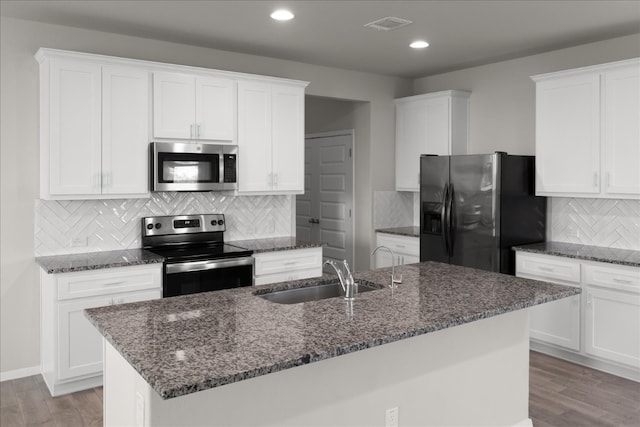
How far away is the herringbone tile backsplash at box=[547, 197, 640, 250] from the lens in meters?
4.43

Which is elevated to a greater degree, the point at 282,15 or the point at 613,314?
the point at 282,15

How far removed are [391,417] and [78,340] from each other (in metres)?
2.36

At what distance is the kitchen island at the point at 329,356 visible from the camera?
1800 millimetres

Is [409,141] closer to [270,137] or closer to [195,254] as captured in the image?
[270,137]

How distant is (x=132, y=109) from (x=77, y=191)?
2.46ft

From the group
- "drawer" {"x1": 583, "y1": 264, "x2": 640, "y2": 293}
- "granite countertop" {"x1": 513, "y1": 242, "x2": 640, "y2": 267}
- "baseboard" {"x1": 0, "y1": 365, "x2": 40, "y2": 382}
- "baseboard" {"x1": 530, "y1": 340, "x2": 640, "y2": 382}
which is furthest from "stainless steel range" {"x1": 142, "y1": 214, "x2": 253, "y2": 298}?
"drawer" {"x1": 583, "y1": 264, "x2": 640, "y2": 293}

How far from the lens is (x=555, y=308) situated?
4363 millimetres

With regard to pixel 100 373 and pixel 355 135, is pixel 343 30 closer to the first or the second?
pixel 355 135

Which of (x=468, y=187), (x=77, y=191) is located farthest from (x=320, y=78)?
(x=77, y=191)

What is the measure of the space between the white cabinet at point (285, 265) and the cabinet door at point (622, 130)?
2496 millimetres

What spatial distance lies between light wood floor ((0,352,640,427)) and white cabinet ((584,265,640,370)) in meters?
0.20

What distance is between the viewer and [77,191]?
388 centimetres

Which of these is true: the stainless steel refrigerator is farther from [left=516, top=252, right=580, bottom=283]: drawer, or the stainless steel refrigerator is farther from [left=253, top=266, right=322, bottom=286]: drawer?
[left=253, top=266, right=322, bottom=286]: drawer

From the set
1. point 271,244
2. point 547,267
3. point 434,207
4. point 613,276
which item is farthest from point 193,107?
point 613,276
